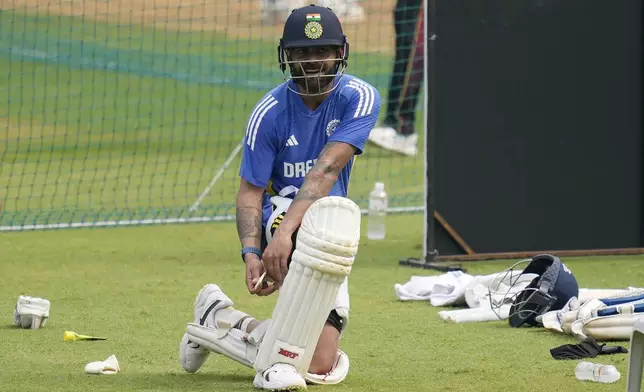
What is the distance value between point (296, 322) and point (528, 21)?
449cm

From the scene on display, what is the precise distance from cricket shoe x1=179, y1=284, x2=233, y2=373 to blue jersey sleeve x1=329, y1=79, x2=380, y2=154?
0.81 meters

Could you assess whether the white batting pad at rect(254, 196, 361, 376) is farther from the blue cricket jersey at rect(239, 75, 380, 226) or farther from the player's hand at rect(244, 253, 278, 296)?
the blue cricket jersey at rect(239, 75, 380, 226)

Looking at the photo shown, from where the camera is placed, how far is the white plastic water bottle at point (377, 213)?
985 centimetres

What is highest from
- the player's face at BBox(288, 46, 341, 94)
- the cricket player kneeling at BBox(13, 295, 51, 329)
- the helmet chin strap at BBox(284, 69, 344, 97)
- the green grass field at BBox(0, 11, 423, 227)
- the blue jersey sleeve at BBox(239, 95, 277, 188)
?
the player's face at BBox(288, 46, 341, 94)

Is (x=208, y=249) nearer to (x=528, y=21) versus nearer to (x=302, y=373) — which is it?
(x=528, y=21)

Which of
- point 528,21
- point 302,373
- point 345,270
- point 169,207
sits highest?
point 528,21

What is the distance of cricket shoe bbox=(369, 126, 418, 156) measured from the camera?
13.2 metres

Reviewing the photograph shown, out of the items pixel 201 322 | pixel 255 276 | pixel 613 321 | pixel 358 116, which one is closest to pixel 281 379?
pixel 255 276

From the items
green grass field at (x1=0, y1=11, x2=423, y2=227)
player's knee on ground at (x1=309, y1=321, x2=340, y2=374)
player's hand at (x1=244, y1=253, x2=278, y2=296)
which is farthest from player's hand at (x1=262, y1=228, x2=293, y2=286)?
green grass field at (x1=0, y1=11, x2=423, y2=227)

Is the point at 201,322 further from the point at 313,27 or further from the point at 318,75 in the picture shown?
the point at 313,27

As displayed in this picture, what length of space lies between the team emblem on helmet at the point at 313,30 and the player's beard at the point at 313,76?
0.11 meters

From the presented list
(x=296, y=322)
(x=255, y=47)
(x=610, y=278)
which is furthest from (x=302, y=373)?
(x=255, y=47)

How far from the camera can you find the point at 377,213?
996cm

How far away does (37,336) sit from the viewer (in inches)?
245
